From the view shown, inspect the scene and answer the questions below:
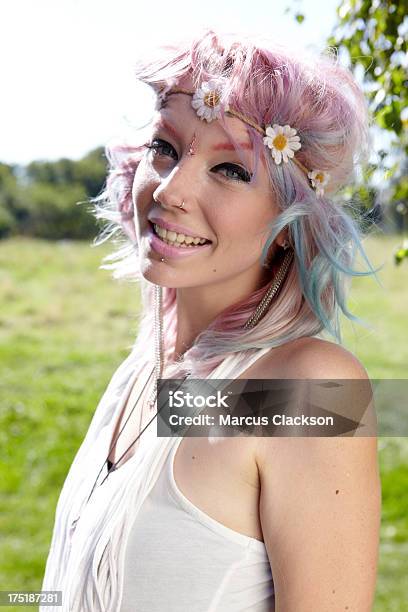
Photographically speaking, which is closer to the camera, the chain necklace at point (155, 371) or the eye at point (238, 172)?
the eye at point (238, 172)

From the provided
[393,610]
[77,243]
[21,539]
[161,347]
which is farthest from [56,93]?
[161,347]

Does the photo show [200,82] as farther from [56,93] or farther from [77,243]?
[77,243]

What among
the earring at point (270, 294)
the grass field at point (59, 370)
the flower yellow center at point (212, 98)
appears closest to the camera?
the flower yellow center at point (212, 98)

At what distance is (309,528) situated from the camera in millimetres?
1128

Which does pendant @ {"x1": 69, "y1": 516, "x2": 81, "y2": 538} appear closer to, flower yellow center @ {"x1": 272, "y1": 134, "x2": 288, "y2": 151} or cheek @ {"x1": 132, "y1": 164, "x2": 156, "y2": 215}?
cheek @ {"x1": 132, "y1": 164, "x2": 156, "y2": 215}

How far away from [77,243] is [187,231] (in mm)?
6043

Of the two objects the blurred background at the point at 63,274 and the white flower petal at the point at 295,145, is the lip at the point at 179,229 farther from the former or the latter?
the blurred background at the point at 63,274

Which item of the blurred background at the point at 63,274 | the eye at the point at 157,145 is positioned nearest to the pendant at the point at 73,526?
the eye at the point at 157,145

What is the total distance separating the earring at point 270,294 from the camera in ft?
4.56

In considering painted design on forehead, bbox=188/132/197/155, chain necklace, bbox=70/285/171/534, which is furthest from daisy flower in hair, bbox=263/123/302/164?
chain necklace, bbox=70/285/171/534

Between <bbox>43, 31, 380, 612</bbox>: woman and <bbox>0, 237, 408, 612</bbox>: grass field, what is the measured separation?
9.87ft

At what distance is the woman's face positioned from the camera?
131 cm

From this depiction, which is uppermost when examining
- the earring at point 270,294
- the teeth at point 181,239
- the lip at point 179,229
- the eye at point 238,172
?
the eye at point 238,172

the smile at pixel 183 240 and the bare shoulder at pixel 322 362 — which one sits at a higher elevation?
the smile at pixel 183 240
